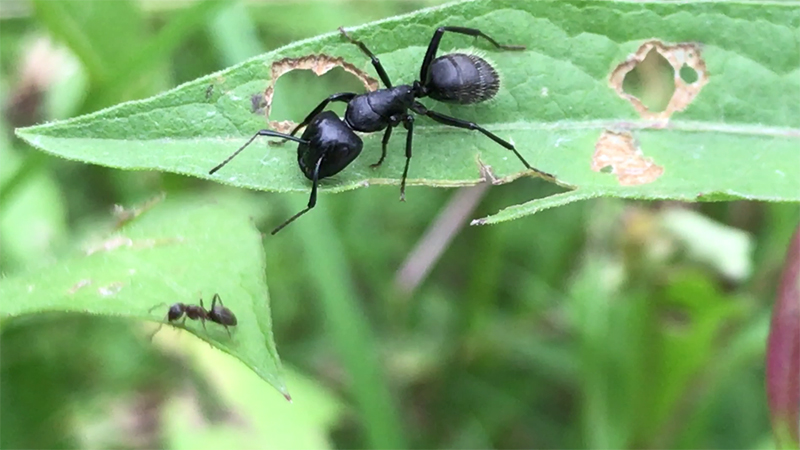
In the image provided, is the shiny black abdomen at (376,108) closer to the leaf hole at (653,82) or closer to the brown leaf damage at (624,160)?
the brown leaf damage at (624,160)

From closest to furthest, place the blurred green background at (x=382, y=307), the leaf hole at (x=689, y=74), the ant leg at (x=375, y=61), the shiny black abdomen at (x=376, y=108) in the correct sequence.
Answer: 1. the ant leg at (x=375, y=61)
2. the shiny black abdomen at (x=376, y=108)
3. the leaf hole at (x=689, y=74)
4. the blurred green background at (x=382, y=307)

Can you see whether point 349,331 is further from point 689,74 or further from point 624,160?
point 689,74

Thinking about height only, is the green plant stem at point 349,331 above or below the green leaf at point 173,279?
below

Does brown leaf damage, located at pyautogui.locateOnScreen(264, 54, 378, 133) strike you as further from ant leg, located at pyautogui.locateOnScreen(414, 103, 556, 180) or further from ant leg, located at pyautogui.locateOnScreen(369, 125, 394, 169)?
ant leg, located at pyautogui.locateOnScreen(414, 103, 556, 180)

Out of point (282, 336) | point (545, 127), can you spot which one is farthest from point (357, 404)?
point (545, 127)

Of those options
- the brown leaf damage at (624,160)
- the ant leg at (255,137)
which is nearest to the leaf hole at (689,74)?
the brown leaf damage at (624,160)

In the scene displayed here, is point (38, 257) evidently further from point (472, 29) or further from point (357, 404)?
point (472, 29)
